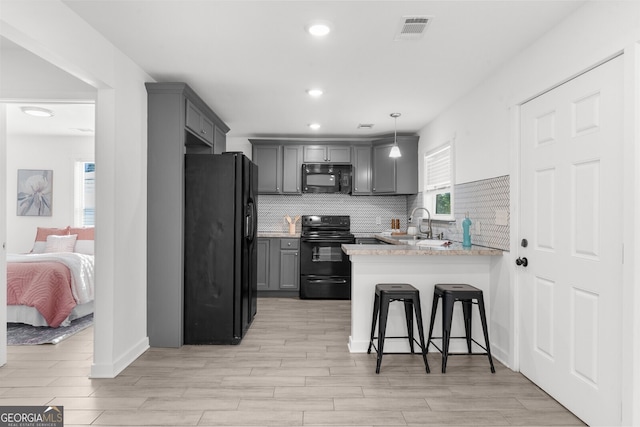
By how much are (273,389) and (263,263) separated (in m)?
3.07

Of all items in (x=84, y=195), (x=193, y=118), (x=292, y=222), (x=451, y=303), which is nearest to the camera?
(x=451, y=303)

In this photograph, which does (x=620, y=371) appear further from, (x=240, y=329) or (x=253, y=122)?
(x=253, y=122)

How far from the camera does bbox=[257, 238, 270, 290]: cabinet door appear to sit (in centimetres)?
559

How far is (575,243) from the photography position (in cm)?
231

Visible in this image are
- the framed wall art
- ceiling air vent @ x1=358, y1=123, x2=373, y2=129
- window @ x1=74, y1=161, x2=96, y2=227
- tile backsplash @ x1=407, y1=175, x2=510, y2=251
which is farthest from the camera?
window @ x1=74, y1=161, x2=96, y2=227

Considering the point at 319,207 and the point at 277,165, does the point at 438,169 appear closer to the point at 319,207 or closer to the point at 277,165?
the point at 319,207

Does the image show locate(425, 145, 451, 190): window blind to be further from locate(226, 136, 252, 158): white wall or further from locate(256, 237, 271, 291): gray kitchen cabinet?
locate(226, 136, 252, 158): white wall

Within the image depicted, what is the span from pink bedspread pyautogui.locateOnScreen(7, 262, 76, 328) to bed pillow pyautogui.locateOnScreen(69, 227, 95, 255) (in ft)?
5.04

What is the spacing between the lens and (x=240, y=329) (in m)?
3.60

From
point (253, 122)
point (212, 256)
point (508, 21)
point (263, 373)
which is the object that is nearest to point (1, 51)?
point (212, 256)

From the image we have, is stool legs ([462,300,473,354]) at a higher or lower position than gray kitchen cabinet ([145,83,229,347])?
lower

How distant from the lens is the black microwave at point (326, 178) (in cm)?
581

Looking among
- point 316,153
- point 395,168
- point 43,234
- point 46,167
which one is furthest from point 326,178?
point 46,167

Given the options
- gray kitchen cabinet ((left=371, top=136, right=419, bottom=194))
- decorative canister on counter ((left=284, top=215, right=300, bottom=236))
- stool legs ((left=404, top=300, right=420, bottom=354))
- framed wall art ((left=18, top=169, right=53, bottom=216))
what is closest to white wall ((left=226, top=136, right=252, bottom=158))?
decorative canister on counter ((left=284, top=215, right=300, bottom=236))
